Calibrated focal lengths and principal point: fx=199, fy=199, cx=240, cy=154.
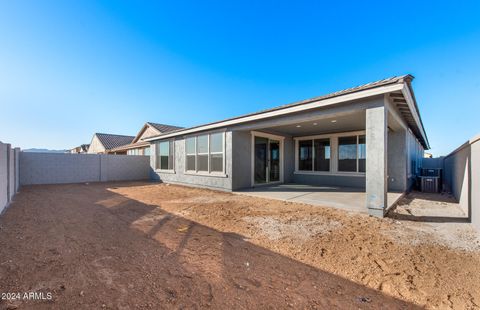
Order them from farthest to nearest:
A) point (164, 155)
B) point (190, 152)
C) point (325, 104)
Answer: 1. point (164, 155)
2. point (190, 152)
3. point (325, 104)

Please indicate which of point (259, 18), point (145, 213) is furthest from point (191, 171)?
point (259, 18)

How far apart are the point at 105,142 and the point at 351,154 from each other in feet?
89.6

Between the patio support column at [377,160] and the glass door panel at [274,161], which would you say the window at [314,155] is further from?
the patio support column at [377,160]

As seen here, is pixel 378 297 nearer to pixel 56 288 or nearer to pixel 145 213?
pixel 56 288

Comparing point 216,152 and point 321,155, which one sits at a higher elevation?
point 216,152

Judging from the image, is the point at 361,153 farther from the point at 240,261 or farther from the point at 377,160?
the point at 240,261

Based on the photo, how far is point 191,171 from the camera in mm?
10625

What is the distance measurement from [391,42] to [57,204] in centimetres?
1444

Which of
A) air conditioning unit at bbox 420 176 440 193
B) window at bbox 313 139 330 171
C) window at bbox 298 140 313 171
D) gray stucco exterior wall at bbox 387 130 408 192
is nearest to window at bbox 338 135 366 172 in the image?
window at bbox 313 139 330 171

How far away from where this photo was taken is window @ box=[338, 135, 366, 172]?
8.95 metres

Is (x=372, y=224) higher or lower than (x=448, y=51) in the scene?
lower

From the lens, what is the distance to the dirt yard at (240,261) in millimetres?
2018

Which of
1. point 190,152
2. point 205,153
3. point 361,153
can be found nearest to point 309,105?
point 361,153

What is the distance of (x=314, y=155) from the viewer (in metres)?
10.5
